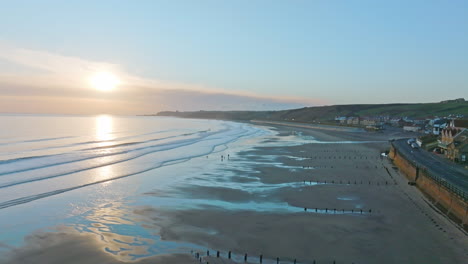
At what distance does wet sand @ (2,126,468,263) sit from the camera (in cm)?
1565

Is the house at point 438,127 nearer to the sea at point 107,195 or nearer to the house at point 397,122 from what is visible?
the house at point 397,122

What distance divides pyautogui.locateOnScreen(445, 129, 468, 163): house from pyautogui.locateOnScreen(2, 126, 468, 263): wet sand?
10.4 meters

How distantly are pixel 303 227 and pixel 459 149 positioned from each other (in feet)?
92.0

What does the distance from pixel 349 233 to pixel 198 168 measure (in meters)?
22.9

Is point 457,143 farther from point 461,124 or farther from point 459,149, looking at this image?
point 461,124

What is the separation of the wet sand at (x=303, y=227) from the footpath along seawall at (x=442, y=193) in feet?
1.95

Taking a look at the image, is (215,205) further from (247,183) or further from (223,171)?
(223,171)

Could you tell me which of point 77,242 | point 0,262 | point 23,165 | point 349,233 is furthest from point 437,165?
point 23,165

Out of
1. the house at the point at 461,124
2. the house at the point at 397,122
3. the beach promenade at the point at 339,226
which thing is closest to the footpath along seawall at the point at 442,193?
the beach promenade at the point at 339,226

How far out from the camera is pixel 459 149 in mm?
38688

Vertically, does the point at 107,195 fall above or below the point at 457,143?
below

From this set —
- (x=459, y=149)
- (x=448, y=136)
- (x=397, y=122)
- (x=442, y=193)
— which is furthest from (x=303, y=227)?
(x=397, y=122)

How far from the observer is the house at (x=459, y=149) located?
37906 mm

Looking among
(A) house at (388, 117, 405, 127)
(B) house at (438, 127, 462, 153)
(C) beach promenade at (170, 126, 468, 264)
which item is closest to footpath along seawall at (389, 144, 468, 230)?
(C) beach promenade at (170, 126, 468, 264)
